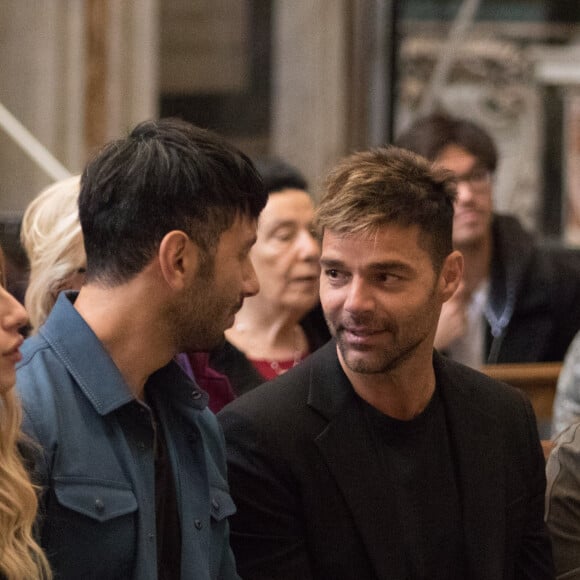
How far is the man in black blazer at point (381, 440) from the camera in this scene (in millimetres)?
2523

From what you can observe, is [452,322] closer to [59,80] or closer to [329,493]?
[329,493]

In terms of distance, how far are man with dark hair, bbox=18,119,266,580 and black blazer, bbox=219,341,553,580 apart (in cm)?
17

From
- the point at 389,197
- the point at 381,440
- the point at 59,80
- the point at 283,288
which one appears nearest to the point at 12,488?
the point at 381,440

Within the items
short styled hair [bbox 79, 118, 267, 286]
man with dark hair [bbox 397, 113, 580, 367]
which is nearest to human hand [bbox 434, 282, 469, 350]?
man with dark hair [bbox 397, 113, 580, 367]

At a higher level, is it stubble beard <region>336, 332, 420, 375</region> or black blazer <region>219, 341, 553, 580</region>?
stubble beard <region>336, 332, 420, 375</region>

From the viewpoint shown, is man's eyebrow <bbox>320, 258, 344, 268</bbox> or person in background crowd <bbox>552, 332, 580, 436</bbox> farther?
person in background crowd <bbox>552, 332, 580, 436</bbox>

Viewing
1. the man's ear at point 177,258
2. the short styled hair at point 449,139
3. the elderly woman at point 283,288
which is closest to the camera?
the man's ear at point 177,258

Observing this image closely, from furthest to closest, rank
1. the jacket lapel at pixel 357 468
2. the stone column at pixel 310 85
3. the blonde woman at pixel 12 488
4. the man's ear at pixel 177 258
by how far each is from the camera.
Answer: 1. the stone column at pixel 310 85
2. the jacket lapel at pixel 357 468
3. the man's ear at pixel 177 258
4. the blonde woman at pixel 12 488

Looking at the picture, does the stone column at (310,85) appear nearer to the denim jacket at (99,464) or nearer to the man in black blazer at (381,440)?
the man in black blazer at (381,440)

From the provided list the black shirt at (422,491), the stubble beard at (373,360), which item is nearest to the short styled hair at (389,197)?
the stubble beard at (373,360)

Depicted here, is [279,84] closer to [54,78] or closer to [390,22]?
[390,22]

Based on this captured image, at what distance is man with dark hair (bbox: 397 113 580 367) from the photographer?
4.12 m

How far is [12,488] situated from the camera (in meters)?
1.93

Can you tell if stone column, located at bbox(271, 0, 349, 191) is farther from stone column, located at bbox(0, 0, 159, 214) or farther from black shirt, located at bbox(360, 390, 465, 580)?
black shirt, located at bbox(360, 390, 465, 580)
